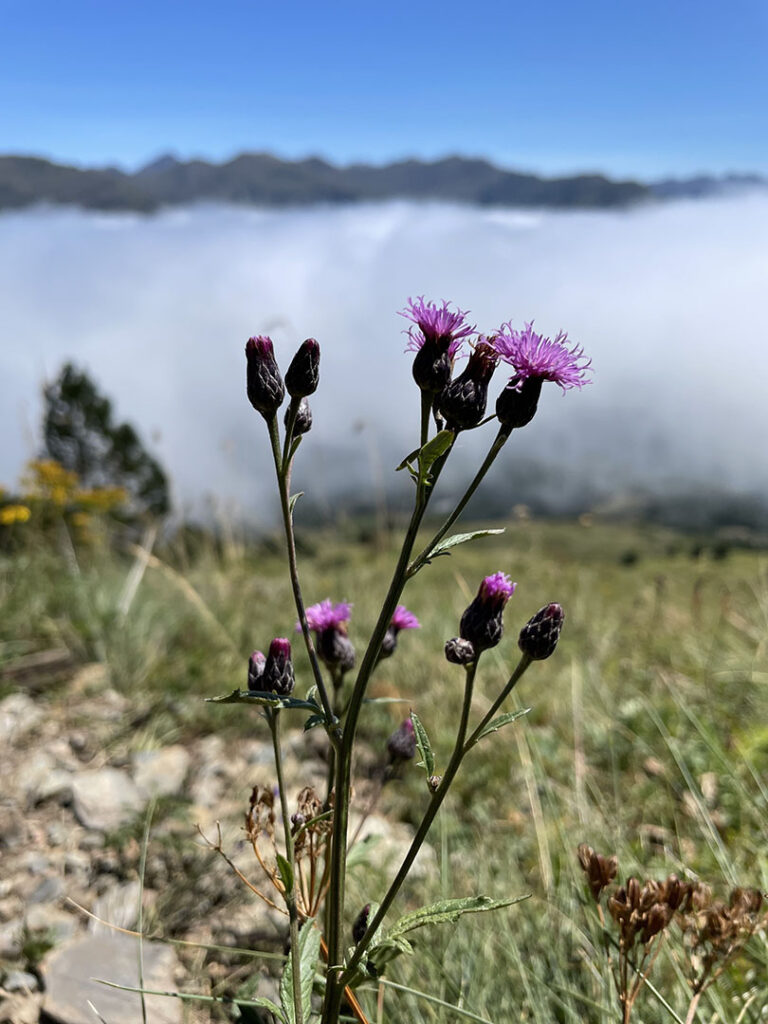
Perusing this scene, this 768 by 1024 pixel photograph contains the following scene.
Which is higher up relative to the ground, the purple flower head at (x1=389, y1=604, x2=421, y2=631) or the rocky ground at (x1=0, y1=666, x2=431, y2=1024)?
the purple flower head at (x1=389, y1=604, x2=421, y2=631)

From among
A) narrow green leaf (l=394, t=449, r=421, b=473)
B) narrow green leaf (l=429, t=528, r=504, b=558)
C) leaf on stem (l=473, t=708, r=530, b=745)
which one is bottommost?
leaf on stem (l=473, t=708, r=530, b=745)

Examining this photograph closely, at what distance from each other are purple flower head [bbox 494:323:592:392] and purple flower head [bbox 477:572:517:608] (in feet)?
1.22

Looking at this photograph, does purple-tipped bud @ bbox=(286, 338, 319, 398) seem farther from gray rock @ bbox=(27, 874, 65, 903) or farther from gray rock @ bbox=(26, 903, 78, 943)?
gray rock @ bbox=(27, 874, 65, 903)

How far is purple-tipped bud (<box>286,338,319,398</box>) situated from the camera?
128 centimetres

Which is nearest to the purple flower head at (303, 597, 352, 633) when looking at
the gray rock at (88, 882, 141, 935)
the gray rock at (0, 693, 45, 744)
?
the gray rock at (88, 882, 141, 935)

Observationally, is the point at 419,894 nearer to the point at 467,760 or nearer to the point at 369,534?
the point at 467,760

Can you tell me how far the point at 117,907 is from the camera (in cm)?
246

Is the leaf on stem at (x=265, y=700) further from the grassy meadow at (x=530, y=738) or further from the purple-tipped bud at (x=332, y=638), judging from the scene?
the grassy meadow at (x=530, y=738)

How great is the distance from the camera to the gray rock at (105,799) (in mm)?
2900

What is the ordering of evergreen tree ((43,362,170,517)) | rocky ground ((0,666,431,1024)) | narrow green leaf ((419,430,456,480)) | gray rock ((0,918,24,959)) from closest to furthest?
narrow green leaf ((419,430,456,480))
rocky ground ((0,666,431,1024))
gray rock ((0,918,24,959))
evergreen tree ((43,362,170,517))

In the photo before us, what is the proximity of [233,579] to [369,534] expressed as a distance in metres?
2.63

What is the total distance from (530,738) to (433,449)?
2345mm

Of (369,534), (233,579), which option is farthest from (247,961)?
(369,534)

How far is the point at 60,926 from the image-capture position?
2.39m
